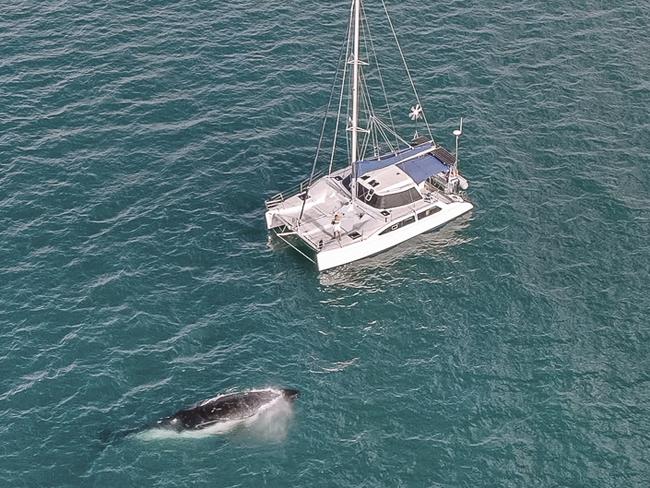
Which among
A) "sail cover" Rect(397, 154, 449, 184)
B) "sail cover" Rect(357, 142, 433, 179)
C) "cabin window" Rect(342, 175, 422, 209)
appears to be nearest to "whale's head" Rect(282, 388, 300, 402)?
"cabin window" Rect(342, 175, 422, 209)

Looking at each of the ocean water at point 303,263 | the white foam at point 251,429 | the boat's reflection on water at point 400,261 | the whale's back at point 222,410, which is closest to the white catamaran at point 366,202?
the boat's reflection on water at point 400,261

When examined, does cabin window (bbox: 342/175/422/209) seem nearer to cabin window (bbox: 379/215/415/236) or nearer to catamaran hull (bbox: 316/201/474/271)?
cabin window (bbox: 379/215/415/236)

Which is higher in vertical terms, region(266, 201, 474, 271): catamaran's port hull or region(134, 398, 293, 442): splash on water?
region(266, 201, 474, 271): catamaran's port hull

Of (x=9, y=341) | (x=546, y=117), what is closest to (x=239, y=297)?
(x=9, y=341)

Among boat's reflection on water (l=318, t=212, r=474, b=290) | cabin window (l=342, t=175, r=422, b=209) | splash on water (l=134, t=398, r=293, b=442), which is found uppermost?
cabin window (l=342, t=175, r=422, b=209)

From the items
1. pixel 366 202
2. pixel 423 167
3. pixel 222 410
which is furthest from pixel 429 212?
pixel 222 410

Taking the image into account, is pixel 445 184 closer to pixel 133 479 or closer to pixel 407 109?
pixel 407 109
